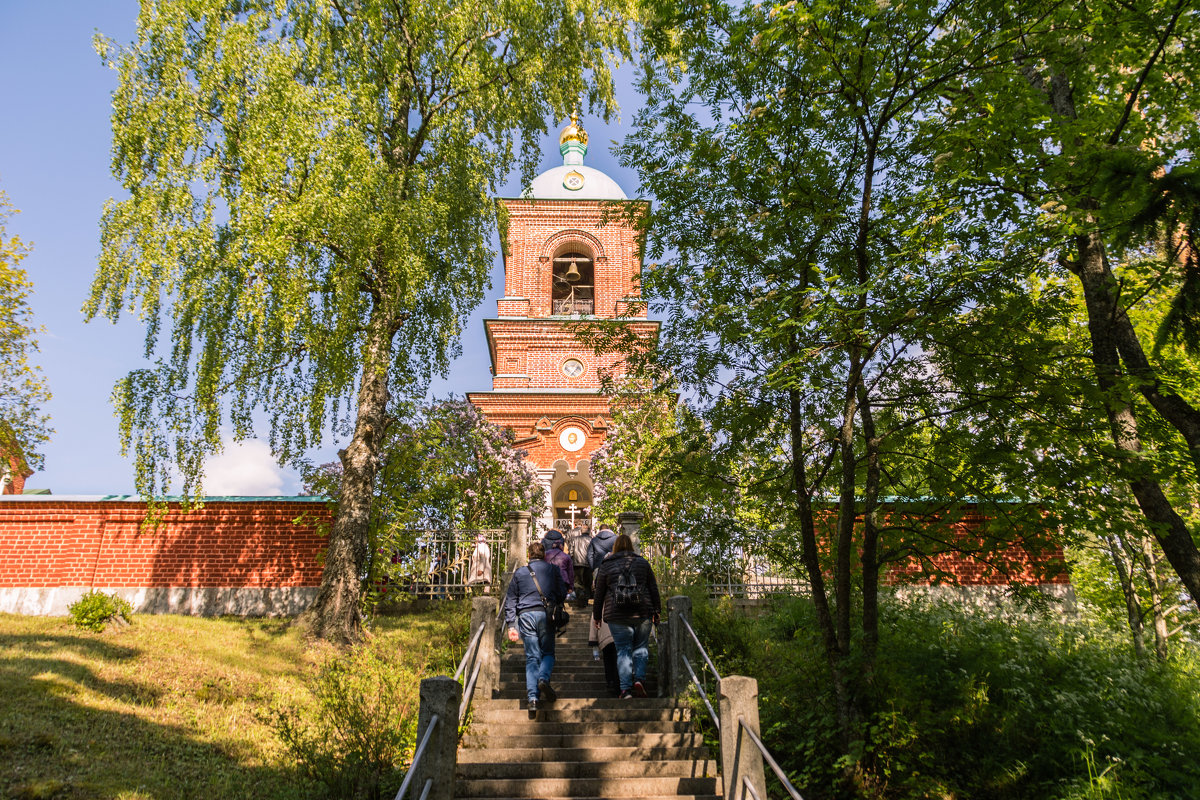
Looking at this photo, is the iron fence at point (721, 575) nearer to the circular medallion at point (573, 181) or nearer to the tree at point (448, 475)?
the tree at point (448, 475)

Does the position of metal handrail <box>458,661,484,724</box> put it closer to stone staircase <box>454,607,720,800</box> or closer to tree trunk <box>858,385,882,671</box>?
stone staircase <box>454,607,720,800</box>

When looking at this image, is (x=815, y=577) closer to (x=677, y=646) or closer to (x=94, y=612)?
(x=677, y=646)

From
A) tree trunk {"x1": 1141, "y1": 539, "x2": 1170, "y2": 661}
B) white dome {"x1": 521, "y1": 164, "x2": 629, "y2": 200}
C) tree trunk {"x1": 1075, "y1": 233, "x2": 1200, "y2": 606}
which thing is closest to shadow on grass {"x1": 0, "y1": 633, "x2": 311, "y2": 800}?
tree trunk {"x1": 1075, "y1": 233, "x2": 1200, "y2": 606}

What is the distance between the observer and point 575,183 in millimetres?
24203

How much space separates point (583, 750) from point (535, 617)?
1269mm

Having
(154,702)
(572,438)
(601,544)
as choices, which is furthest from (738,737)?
(572,438)

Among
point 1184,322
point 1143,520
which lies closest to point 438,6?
point 1184,322

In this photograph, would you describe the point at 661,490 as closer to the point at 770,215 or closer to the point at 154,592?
the point at 770,215

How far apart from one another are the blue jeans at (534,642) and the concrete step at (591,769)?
840 mm

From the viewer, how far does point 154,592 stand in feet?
39.1

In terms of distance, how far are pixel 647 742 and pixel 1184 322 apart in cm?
541

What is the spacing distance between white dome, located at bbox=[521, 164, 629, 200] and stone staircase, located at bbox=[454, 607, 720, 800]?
63.6 ft

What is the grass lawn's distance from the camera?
17.9 feet

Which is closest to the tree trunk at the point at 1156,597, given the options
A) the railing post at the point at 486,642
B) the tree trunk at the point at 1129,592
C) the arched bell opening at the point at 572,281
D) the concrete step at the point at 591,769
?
the tree trunk at the point at 1129,592
